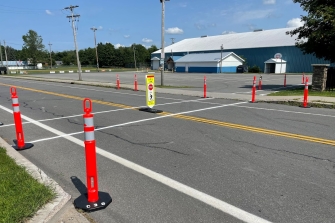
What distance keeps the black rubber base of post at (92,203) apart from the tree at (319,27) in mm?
16120

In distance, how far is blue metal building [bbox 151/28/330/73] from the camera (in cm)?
5525

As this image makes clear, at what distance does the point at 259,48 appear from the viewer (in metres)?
61.6

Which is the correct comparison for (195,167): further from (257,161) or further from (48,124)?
(48,124)

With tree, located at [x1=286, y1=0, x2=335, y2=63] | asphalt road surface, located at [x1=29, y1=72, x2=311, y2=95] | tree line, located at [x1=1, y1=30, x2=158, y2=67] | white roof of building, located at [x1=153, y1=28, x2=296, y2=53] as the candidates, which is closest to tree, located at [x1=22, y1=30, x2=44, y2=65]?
tree line, located at [x1=1, y1=30, x2=158, y2=67]

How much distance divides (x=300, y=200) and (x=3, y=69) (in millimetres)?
69318

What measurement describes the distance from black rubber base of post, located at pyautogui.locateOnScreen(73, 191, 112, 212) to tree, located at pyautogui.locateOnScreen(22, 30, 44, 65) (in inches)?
5032

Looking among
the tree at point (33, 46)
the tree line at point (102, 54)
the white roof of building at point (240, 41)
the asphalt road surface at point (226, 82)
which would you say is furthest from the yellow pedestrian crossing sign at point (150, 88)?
the tree at point (33, 46)

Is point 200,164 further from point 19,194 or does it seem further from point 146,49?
point 146,49

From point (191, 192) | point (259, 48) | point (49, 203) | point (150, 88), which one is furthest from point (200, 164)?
point (259, 48)

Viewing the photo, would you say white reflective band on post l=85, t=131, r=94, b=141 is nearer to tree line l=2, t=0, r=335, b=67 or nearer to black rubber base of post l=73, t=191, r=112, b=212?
black rubber base of post l=73, t=191, r=112, b=212

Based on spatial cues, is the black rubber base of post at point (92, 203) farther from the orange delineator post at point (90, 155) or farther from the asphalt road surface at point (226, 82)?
the asphalt road surface at point (226, 82)

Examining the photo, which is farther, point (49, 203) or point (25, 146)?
point (25, 146)

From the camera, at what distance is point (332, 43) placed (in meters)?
15.8

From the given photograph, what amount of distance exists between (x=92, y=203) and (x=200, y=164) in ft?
7.02
